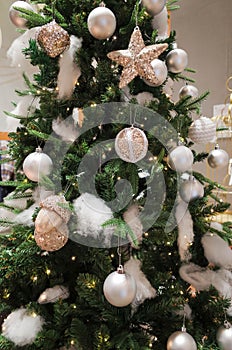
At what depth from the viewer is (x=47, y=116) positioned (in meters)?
0.86

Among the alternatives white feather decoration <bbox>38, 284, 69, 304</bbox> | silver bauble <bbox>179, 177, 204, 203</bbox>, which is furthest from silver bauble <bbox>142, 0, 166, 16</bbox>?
white feather decoration <bbox>38, 284, 69, 304</bbox>

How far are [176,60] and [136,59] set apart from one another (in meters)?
0.14

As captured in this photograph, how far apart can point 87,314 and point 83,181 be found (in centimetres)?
28

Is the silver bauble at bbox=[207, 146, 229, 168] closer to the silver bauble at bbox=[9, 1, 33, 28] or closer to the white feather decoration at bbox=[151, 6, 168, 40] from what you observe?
the white feather decoration at bbox=[151, 6, 168, 40]

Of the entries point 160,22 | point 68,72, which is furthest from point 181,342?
point 160,22

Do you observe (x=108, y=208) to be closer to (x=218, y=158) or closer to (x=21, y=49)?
(x=218, y=158)

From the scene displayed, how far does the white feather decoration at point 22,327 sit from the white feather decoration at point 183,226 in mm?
343

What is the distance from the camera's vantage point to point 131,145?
0.72 meters

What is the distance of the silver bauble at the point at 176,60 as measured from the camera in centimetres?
88

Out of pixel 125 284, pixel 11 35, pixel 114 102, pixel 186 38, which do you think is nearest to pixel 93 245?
pixel 125 284

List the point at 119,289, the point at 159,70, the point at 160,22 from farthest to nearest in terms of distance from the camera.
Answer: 1. the point at 160,22
2. the point at 159,70
3. the point at 119,289

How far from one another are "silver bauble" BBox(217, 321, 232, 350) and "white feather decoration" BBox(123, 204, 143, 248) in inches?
10.6

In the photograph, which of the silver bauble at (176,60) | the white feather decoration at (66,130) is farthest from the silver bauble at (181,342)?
the silver bauble at (176,60)

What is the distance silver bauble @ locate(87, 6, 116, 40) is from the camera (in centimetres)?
77
